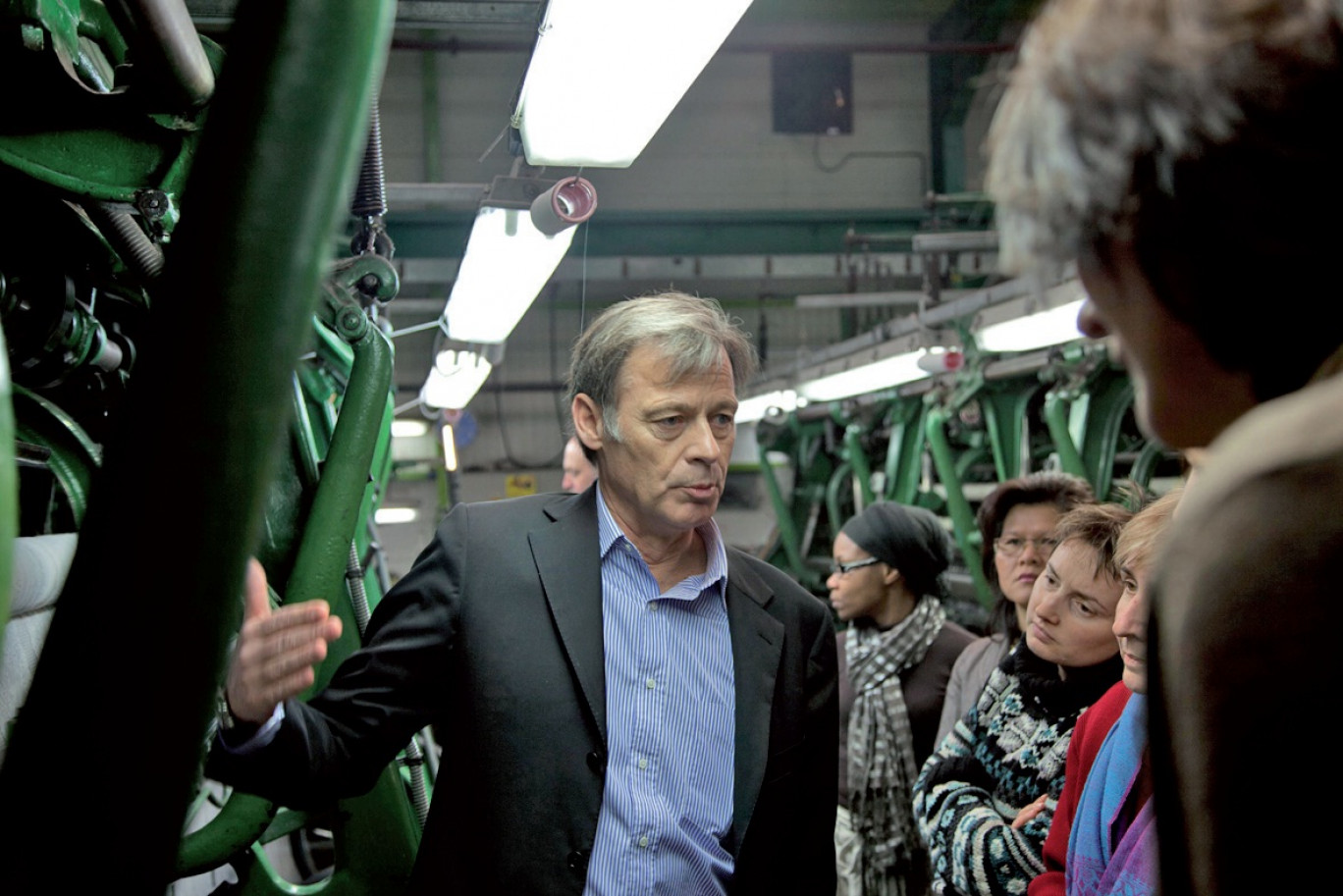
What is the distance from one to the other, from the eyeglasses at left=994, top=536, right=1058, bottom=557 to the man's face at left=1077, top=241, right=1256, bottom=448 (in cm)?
231

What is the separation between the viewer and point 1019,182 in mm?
651

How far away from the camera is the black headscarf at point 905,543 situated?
10.8ft

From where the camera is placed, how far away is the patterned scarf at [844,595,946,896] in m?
3.00

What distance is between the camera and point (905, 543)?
10.8 feet

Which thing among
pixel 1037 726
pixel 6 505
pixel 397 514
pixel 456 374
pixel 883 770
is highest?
pixel 397 514

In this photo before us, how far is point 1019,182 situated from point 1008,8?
793cm

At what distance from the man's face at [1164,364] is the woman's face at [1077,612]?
1461 millimetres

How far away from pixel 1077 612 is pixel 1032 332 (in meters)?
2.97

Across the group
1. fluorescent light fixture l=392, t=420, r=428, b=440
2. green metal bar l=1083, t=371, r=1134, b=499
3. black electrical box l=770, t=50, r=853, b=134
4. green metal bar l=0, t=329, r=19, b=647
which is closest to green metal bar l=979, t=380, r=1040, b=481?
green metal bar l=1083, t=371, r=1134, b=499

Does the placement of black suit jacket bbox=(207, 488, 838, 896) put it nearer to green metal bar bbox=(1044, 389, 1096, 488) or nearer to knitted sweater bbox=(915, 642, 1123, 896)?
knitted sweater bbox=(915, 642, 1123, 896)

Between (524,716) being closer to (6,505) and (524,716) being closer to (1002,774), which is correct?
(1002,774)

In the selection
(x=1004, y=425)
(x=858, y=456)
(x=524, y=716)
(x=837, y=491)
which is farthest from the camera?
(x=837, y=491)

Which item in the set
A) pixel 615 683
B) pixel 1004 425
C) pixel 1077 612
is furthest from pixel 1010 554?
pixel 1004 425

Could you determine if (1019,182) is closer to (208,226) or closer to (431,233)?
(208,226)
